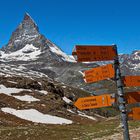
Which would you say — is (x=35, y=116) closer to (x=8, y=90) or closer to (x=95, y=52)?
(x=8, y=90)

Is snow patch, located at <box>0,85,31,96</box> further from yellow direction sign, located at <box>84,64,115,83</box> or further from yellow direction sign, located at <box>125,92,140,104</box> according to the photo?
yellow direction sign, located at <box>125,92,140,104</box>

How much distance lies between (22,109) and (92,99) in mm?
73304

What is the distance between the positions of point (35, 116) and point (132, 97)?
2724 inches

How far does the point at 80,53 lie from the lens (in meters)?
14.6

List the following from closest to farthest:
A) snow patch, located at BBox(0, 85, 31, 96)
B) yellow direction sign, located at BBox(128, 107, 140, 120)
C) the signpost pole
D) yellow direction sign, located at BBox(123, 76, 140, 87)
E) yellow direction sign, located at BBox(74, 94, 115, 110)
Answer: the signpost pole, yellow direction sign, located at BBox(128, 107, 140, 120), yellow direction sign, located at BBox(74, 94, 115, 110), yellow direction sign, located at BBox(123, 76, 140, 87), snow patch, located at BBox(0, 85, 31, 96)

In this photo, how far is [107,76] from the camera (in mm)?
15031

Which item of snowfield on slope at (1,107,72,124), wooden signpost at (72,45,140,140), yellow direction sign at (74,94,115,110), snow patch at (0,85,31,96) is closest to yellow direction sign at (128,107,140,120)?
wooden signpost at (72,45,140,140)

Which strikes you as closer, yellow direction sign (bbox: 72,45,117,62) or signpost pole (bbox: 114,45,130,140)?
signpost pole (bbox: 114,45,130,140)

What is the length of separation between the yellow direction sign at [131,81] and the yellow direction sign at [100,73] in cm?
70

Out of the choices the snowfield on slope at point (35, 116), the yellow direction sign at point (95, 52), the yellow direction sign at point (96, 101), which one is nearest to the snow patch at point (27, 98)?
the snowfield on slope at point (35, 116)

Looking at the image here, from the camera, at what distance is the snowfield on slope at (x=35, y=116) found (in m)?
80.7

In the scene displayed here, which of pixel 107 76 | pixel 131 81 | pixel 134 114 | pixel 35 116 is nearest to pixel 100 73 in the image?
pixel 107 76

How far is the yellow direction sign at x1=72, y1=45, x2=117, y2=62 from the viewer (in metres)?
14.7

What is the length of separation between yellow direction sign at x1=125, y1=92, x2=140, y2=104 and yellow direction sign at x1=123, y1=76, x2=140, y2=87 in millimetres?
422
